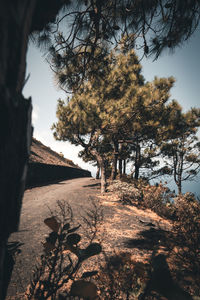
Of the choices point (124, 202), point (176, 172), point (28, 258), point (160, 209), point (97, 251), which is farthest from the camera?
point (176, 172)

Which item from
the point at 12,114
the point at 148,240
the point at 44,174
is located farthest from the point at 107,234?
the point at 44,174

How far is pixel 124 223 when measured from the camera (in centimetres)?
470

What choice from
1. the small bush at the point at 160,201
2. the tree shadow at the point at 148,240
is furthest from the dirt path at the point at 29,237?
the small bush at the point at 160,201

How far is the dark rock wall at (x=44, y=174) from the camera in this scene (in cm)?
942

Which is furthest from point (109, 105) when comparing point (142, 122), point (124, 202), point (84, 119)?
point (124, 202)

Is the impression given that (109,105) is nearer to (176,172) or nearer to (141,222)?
(141,222)

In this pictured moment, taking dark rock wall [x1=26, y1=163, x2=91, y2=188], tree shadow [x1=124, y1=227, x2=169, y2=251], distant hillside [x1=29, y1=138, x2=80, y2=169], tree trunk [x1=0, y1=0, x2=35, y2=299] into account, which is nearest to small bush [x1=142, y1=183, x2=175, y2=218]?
tree shadow [x1=124, y1=227, x2=169, y2=251]

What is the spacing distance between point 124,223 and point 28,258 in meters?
3.11

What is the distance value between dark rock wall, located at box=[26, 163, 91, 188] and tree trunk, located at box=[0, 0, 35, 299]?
9.58 m

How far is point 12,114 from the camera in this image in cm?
41

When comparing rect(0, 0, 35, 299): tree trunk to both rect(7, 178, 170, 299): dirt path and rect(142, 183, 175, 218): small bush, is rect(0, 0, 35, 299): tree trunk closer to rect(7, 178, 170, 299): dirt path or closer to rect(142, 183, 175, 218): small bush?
rect(7, 178, 170, 299): dirt path

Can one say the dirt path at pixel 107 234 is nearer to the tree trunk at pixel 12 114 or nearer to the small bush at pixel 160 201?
the small bush at pixel 160 201

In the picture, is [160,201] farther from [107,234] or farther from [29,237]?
[29,237]

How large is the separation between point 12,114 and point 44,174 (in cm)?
1176
